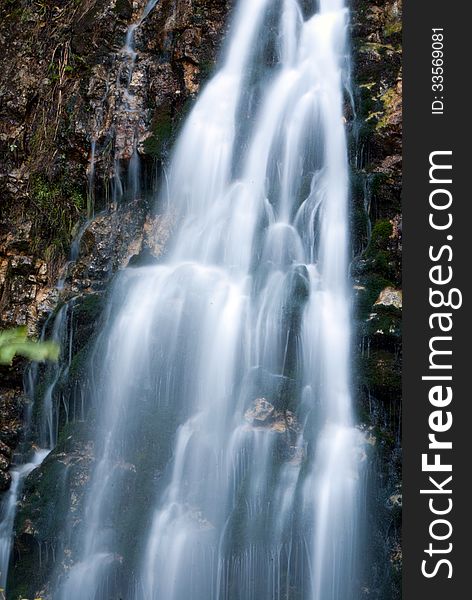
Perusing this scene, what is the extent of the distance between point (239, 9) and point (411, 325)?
8.19 m

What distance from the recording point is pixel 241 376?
815cm

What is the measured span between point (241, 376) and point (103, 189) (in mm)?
4761

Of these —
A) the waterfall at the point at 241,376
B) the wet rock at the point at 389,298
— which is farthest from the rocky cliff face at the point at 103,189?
the waterfall at the point at 241,376

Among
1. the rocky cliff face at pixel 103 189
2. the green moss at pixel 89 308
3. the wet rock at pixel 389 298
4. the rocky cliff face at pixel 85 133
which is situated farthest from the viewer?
the rocky cliff face at pixel 85 133

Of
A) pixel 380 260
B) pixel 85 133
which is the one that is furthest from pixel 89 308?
pixel 380 260

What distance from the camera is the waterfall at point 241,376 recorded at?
710cm

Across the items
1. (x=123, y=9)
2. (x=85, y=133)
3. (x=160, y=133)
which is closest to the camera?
(x=160, y=133)

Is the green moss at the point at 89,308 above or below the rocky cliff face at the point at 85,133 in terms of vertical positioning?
below

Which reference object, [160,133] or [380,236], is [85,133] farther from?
[380,236]

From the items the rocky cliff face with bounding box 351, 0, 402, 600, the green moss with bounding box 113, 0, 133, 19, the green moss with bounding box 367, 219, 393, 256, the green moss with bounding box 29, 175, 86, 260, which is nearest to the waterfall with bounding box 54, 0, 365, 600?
the rocky cliff face with bounding box 351, 0, 402, 600

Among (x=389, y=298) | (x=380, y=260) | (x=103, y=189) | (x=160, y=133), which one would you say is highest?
(x=160, y=133)

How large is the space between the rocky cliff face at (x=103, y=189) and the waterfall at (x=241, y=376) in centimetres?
30

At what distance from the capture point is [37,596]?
7656 millimetres

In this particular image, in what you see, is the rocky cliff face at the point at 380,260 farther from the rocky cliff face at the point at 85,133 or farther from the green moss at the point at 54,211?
the green moss at the point at 54,211
